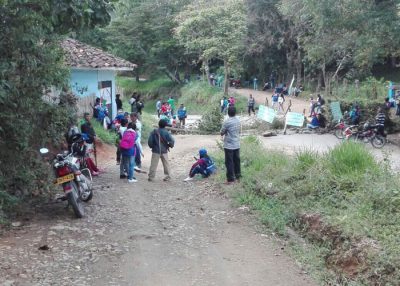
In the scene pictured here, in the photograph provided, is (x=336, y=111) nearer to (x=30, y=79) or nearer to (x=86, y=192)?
(x=86, y=192)

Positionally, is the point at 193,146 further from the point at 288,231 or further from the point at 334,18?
the point at 288,231

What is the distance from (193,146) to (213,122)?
655 centimetres

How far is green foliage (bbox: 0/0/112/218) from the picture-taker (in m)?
7.14

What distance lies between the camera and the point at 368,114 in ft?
72.6

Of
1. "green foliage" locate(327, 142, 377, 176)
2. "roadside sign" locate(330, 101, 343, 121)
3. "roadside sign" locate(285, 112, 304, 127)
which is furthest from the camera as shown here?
"roadside sign" locate(285, 112, 304, 127)

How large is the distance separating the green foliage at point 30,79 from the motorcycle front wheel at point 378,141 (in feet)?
43.9

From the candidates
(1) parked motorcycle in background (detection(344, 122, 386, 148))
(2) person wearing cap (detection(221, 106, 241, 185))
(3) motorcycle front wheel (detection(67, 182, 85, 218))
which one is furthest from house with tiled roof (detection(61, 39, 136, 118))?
(3) motorcycle front wheel (detection(67, 182, 85, 218))

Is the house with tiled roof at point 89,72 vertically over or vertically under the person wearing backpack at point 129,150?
over

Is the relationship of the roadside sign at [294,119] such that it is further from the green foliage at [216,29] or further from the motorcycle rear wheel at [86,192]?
the motorcycle rear wheel at [86,192]

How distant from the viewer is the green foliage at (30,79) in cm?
714

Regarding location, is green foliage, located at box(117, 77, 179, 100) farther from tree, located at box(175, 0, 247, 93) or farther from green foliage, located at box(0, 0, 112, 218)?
green foliage, located at box(0, 0, 112, 218)

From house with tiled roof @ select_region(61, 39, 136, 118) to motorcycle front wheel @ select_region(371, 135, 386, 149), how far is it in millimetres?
10744

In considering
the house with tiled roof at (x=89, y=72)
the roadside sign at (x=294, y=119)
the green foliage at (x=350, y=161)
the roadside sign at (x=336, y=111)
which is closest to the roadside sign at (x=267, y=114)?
the roadside sign at (x=294, y=119)

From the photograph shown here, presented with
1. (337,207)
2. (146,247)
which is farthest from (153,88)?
(146,247)
